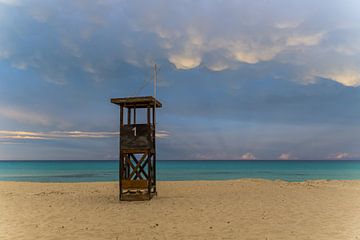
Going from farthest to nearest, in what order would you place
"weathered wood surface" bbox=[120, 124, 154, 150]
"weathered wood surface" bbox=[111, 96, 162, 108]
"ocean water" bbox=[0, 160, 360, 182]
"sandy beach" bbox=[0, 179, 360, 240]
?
"ocean water" bbox=[0, 160, 360, 182]
"weathered wood surface" bbox=[120, 124, 154, 150]
"weathered wood surface" bbox=[111, 96, 162, 108]
"sandy beach" bbox=[0, 179, 360, 240]

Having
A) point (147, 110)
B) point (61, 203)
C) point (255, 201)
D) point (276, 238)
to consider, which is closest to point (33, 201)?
point (61, 203)

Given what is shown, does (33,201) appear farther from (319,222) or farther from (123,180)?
(319,222)

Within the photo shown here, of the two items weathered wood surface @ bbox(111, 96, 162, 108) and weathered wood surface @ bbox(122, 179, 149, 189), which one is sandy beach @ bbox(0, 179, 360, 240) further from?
weathered wood surface @ bbox(111, 96, 162, 108)

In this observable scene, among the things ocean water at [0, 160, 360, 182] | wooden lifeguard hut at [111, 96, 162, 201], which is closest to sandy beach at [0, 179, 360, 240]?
wooden lifeguard hut at [111, 96, 162, 201]

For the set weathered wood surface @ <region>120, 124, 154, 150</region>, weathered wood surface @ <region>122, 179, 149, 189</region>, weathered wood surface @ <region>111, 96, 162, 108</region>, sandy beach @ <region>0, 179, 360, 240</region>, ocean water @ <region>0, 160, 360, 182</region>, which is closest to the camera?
sandy beach @ <region>0, 179, 360, 240</region>

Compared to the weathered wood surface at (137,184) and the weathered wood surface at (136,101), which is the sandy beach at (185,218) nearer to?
the weathered wood surface at (137,184)

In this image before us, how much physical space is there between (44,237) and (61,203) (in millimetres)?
7176

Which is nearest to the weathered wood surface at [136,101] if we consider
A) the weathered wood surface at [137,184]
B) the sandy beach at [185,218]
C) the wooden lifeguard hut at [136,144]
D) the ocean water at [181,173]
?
the wooden lifeguard hut at [136,144]

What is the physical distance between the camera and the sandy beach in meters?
10.3

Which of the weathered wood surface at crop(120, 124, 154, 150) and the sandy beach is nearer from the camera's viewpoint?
the sandy beach

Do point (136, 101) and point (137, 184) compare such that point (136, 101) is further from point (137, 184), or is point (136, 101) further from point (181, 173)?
point (181, 173)

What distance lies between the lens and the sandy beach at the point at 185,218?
10344 millimetres

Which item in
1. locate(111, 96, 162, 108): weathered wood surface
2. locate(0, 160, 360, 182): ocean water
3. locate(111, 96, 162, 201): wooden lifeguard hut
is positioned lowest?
locate(0, 160, 360, 182): ocean water

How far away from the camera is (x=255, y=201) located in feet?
55.6
